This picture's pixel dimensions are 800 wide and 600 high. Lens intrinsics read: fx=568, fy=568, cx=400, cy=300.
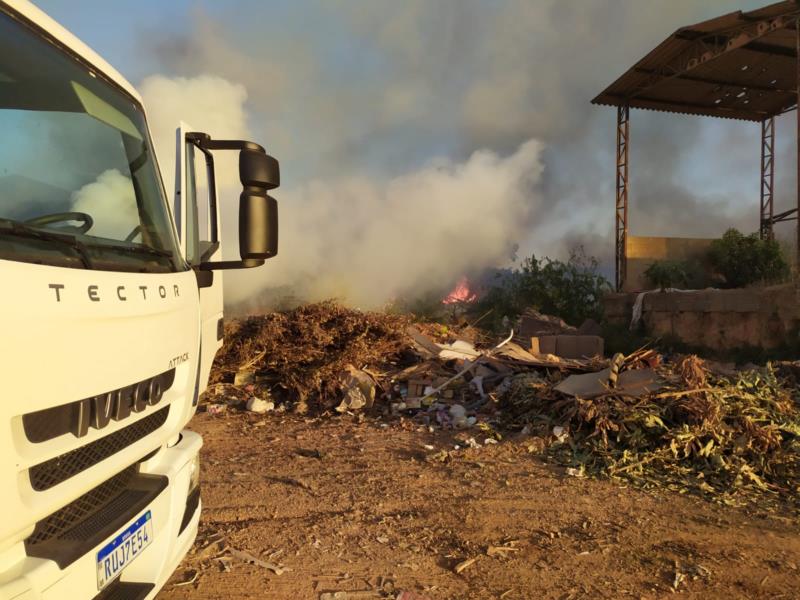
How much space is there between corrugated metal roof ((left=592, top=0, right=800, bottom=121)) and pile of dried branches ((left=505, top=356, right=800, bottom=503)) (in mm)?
8865

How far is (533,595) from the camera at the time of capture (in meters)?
2.80

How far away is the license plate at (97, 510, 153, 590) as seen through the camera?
1.77 m

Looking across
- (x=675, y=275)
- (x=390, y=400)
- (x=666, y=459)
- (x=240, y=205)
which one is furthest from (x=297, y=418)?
(x=675, y=275)

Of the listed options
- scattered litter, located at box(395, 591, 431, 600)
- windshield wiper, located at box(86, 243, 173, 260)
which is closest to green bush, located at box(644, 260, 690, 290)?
scattered litter, located at box(395, 591, 431, 600)

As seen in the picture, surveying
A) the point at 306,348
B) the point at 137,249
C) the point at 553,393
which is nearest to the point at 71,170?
the point at 137,249

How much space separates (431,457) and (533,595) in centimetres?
215

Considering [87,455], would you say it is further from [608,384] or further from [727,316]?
[727,316]

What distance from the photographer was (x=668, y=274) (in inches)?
583

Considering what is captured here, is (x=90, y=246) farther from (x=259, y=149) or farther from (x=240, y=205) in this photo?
(x=259, y=149)

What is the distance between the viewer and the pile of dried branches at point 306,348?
7.00 m

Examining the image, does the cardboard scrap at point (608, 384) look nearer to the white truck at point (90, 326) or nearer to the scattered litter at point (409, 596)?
the scattered litter at point (409, 596)

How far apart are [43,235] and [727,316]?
1155 cm

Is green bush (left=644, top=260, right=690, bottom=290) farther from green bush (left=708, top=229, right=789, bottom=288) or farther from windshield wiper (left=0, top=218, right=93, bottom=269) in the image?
windshield wiper (left=0, top=218, right=93, bottom=269)

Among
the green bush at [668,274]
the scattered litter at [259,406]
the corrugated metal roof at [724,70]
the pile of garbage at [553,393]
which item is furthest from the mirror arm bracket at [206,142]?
the green bush at [668,274]
